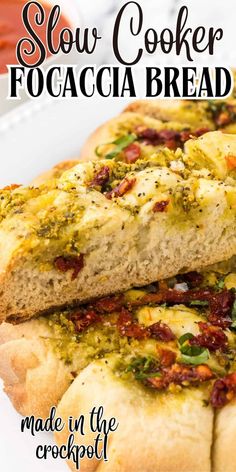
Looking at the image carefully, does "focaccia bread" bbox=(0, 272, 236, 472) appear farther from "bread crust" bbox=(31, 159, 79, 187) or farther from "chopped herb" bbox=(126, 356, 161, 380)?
"bread crust" bbox=(31, 159, 79, 187)

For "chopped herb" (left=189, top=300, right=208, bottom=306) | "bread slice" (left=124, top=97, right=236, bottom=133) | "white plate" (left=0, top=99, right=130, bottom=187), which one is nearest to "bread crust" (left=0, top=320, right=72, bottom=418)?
"chopped herb" (left=189, top=300, right=208, bottom=306)

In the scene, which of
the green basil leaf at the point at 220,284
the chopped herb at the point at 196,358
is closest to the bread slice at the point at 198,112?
the green basil leaf at the point at 220,284

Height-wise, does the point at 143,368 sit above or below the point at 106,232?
below

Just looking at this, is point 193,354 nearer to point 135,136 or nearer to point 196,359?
point 196,359

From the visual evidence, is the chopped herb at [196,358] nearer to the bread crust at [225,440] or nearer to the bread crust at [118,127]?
the bread crust at [225,440]

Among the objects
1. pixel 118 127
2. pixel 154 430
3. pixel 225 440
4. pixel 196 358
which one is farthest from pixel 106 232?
pixel 118 127

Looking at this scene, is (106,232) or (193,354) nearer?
(193,354)
